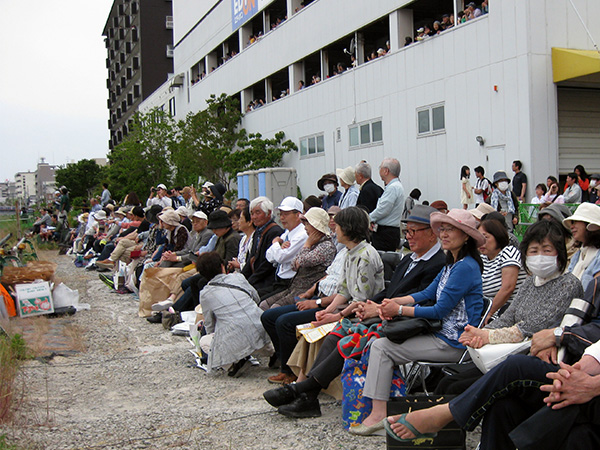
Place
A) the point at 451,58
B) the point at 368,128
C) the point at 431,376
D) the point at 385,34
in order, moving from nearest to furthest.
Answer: the point at 431,376, the point at 451,58, the point at 368,128, the point at 385,34

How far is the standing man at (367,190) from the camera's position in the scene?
27.3 ft

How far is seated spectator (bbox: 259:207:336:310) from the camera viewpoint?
6.40 metres

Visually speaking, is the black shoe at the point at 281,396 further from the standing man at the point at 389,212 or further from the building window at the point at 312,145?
the building window at the point at 312,145

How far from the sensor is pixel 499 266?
5.12 meters

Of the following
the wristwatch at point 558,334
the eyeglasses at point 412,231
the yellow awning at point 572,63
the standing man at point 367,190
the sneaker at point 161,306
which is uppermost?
the yellow awning at point 572,63

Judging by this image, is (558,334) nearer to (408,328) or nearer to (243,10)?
(408,328)

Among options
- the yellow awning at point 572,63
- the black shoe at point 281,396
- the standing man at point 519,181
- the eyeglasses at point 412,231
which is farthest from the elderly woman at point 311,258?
the yellow awning at point 572,63

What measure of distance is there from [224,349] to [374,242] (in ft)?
8.83

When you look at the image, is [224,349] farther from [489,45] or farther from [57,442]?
[489,45]

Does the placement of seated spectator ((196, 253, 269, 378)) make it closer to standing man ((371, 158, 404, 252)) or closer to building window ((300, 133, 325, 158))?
standing man ((371, 158, 404, 252))

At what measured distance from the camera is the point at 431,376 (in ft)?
17.0

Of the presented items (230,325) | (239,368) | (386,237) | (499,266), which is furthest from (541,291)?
(386,237)

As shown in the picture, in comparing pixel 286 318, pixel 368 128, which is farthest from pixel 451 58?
pixel 286 318

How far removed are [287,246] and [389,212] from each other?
1559 millimetres
